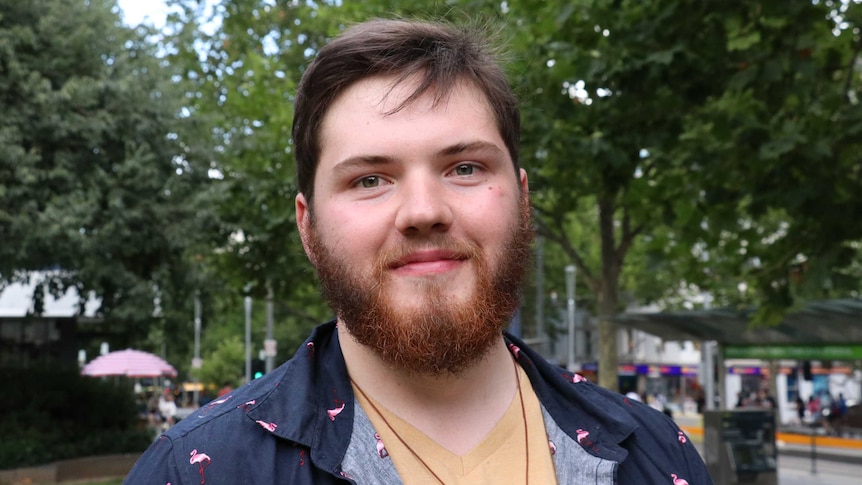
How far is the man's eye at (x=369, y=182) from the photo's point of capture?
5.85 feet

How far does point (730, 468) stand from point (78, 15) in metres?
11.8

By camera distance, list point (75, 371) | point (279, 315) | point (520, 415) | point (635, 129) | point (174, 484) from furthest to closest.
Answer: point (279, 315) < point (75, 371) < point (635, 129) < point (520, 415) < point (174, 484)

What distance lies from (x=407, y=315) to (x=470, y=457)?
286mm

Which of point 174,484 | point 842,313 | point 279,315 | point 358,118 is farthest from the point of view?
point 279,315

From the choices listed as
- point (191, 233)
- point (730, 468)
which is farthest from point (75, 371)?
point (730, 468)

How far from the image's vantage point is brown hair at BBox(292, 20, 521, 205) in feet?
6.03

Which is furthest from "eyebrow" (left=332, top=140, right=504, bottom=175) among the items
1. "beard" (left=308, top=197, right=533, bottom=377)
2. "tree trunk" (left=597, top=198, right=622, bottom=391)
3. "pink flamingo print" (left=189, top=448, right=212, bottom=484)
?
"tree trunk" (left=597, top=198, right=622, bottom=391)

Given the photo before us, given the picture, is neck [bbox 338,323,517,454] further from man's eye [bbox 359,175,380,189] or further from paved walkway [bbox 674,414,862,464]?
paved walkway [bbox 674,414,862,464]

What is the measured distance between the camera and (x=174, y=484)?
5.20 ft

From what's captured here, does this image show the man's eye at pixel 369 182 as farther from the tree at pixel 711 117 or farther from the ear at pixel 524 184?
the tree at pixel 711 117

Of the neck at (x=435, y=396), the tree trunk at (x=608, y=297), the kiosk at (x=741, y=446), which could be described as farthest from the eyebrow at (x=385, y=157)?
the tree trunk at (x=608, y=297)

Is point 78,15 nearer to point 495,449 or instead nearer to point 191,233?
point 191,233

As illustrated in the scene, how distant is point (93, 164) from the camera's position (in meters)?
16.0

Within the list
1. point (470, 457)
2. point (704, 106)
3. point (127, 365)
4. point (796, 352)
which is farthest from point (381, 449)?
point (127, 365)
